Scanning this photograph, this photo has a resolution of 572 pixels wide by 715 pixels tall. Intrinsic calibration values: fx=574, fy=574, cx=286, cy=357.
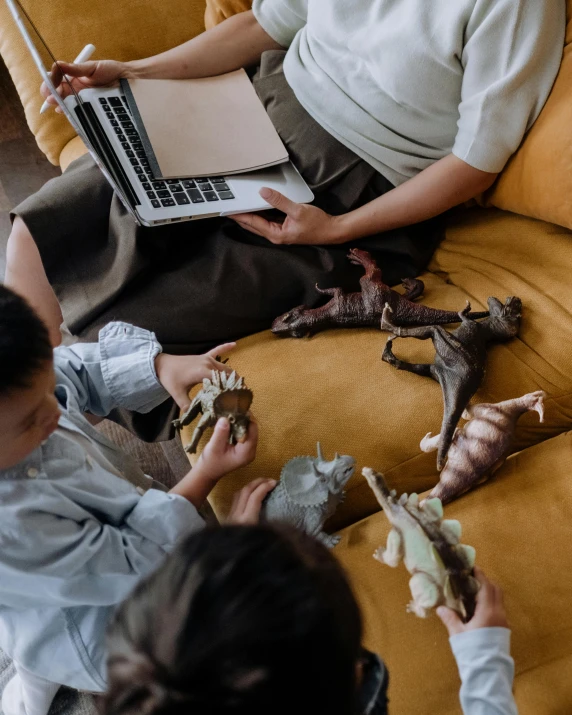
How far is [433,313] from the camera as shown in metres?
0.95

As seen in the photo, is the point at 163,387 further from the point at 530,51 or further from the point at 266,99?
the point at 530,51

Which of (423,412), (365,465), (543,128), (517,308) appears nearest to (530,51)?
(543,128)

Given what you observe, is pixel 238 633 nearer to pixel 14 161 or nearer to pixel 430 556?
pixel 430 556

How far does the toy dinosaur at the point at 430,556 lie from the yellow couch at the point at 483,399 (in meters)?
0.09

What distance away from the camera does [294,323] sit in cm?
97

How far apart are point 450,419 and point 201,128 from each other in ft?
2.19

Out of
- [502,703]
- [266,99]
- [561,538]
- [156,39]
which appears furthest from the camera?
[156,39]

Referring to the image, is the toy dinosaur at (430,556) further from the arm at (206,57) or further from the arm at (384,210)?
the arm at (206,57)

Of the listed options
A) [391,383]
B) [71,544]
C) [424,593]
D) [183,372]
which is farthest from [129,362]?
[424,593]

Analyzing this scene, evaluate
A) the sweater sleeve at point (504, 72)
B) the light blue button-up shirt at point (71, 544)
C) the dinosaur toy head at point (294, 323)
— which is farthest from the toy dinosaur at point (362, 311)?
the light blue button-up shirt at point (71, 544)

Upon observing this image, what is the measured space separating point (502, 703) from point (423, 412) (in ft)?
1.32

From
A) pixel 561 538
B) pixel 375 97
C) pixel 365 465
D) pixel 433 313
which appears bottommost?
pixel 561 538

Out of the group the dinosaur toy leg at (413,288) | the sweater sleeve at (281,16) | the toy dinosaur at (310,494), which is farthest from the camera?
the sweater sleeve at (281,16)

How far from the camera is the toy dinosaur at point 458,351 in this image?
33.5 inches
